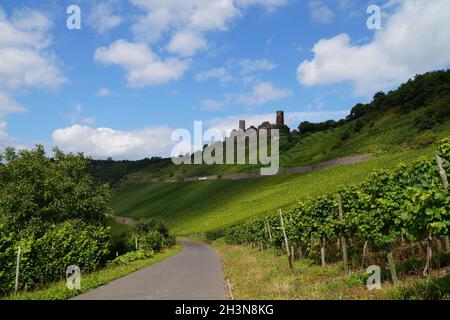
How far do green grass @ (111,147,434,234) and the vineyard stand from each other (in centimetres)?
2802

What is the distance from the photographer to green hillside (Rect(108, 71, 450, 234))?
8581 centimetres

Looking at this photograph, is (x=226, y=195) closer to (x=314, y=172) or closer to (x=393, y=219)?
(x=314, y=172)

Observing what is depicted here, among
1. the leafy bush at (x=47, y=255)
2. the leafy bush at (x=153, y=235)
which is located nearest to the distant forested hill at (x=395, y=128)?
the leafy bush at (x=153, y=235)

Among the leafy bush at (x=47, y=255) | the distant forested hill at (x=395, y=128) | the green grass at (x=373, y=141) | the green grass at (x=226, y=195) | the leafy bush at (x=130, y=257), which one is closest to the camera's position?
the leafy bush at (x=47, y=255)

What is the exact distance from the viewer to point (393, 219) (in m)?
14.4

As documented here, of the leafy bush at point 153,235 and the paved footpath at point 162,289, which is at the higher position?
the paved footpath at point 162,289

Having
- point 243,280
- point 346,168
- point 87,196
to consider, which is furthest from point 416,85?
point 243,280

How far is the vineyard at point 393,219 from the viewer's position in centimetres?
982

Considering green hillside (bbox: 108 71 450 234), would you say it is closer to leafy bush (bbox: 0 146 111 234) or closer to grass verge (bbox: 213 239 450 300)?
leafy bush (bbox: 0 146 111 234)

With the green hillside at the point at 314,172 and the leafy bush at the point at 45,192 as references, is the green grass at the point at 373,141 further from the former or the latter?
the leafy bush at the point at 45,192

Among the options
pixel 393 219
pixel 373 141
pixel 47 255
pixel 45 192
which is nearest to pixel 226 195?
pixel 373 141

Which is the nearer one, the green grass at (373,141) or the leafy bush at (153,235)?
the leafy bush at (153,235)
